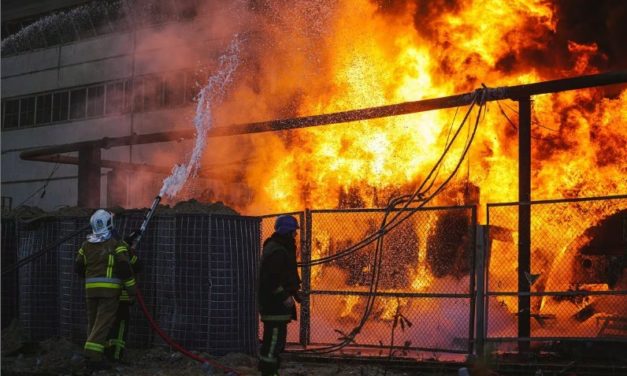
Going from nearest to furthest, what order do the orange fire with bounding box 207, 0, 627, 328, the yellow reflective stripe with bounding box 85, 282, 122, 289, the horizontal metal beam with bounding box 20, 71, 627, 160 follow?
the yellow reflective stripe with bounding box 85, 282, 122, 289, the horizontal metal beam with bounding box 20, 71, 627, 160, the orange fire with bounding box 207, 0, 627, 328

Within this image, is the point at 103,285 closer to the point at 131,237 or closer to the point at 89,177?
the point at 131,237

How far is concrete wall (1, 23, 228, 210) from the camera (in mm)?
21844

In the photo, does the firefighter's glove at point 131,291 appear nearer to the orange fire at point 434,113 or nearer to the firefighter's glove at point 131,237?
the firefighter's glove at point 131,237

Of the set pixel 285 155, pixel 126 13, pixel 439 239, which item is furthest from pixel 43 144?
pixel 439 239

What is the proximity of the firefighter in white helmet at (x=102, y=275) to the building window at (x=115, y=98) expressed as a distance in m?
16.4

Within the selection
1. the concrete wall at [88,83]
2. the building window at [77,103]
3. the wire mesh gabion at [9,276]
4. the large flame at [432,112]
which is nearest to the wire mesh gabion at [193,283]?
the wire mesh gabion at [9,276]

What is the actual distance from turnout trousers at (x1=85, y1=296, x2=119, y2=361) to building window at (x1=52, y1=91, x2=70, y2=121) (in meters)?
19.0

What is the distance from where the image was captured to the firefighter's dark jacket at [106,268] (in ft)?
26.8

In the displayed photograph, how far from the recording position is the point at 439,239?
1223 cm

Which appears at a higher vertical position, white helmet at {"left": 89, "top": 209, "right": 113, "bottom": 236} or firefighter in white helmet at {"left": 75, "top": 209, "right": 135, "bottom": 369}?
white helmet at {"left": 89, "top": 209, "right": 113, "bottom": 236}

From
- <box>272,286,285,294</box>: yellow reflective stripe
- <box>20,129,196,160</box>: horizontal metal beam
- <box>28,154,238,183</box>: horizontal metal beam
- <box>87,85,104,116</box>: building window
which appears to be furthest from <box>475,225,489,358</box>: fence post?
<box>87,85,104,116</box>: building window

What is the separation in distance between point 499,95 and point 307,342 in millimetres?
4131

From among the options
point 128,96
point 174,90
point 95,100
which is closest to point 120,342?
point 174,90

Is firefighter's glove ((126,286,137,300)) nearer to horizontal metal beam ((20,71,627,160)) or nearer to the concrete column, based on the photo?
horizontal metal beam ((20,71,627,160))
